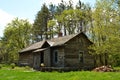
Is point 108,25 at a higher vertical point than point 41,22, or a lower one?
lower

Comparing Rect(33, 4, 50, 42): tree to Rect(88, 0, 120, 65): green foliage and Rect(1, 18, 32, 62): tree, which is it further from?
Rect(88, 0, 120, 65): green foliage

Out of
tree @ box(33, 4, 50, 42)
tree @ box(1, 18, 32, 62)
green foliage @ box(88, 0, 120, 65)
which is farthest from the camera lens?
tree @ box(33, 4, 50, 42)

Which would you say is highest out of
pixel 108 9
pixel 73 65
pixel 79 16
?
pixel 79 16

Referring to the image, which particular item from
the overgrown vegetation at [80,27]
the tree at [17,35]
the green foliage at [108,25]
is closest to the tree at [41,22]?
the overgrown vegetation at [80,27]

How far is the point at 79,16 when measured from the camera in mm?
59844

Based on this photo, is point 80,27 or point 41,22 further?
point 41,22

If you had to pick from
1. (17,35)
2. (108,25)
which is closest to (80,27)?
(17,35)

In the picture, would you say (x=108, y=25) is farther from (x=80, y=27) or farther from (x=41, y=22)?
(x=41, y=22)

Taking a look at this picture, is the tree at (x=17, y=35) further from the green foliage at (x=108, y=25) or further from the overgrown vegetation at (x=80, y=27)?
the green foliage at (x=108, y=25)

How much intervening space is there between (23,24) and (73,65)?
142ft

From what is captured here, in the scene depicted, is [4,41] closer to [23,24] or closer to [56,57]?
[23,24]

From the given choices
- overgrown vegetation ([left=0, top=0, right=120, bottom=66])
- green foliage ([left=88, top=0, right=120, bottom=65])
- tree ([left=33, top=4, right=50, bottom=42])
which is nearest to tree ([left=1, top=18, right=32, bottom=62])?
overgrown vegetation ([left=0, top=0, right=120, bottom=66])

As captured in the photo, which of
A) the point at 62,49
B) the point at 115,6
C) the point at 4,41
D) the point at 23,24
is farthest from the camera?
the point at 4,41

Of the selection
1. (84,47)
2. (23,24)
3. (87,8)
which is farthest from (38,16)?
(84,47)
